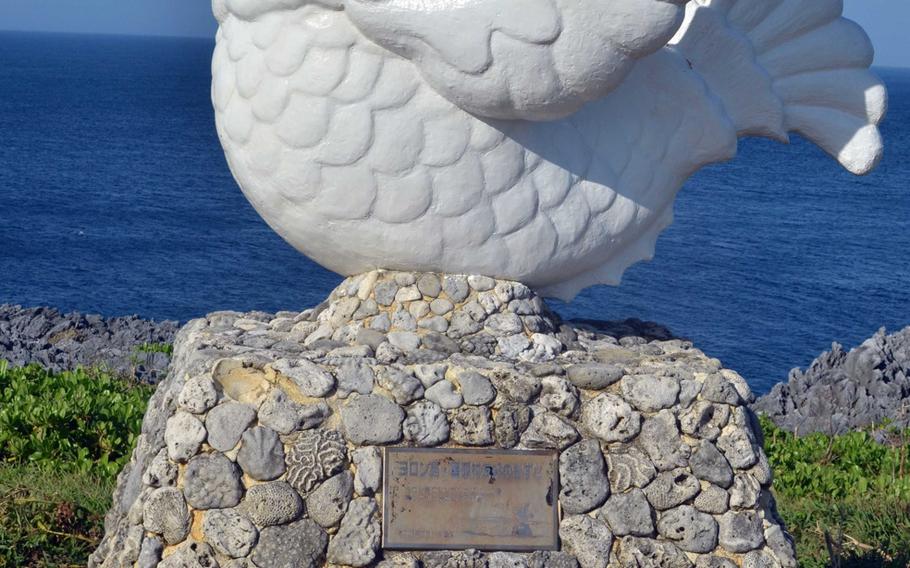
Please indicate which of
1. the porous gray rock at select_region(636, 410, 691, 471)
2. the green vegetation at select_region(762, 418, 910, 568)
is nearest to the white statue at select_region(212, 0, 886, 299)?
the porous gray rock at select_region(636, 410, 691, 471)

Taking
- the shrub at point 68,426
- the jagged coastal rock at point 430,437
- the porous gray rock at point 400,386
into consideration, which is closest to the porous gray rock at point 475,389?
the jagged coastal rock at point 430,437

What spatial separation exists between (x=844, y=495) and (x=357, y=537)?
309cm

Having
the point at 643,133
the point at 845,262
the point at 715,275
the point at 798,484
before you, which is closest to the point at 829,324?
the point at 715,275

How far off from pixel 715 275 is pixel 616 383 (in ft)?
41.1

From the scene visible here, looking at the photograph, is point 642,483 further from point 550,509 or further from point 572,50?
point 572,50

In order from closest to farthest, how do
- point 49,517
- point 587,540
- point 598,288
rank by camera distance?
1. point 587,540
2. point 49,517
3. point 598,288

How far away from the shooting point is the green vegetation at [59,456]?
4680 mm

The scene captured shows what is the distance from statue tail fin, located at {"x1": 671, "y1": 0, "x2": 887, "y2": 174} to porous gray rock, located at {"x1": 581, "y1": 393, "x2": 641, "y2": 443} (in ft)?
4.30

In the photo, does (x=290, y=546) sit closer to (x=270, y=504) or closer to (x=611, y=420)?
(x=270, y=504)

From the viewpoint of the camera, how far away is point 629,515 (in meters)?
3.96

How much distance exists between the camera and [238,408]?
379 cm

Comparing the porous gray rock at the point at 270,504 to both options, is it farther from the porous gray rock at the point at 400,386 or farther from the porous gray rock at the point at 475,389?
the porous gray rock at the point at 475,389

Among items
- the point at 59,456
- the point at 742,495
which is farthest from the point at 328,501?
the point at 59,456

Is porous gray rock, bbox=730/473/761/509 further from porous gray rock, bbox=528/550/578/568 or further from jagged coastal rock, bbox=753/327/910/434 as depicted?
jagged coastal rock, bbox=753/327/910/434
